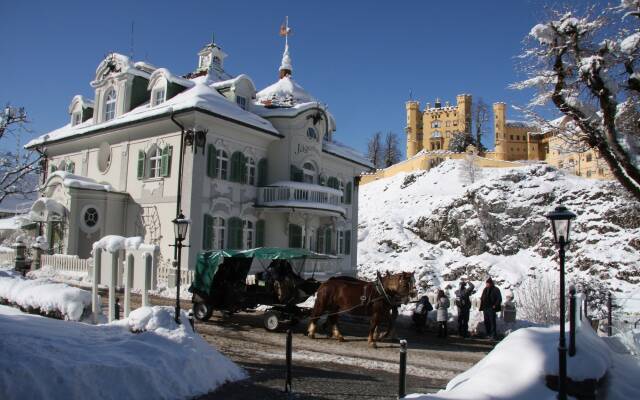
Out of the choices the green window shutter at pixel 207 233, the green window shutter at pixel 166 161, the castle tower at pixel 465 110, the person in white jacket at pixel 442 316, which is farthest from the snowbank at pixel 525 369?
the castle tower at pixel 465 110

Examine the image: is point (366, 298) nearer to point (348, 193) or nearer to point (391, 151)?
point (348, 193)

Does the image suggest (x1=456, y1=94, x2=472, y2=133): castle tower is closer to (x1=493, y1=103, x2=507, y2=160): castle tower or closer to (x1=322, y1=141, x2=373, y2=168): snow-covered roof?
(x1=493, y1=103, x2=507, y2=160): castle tower

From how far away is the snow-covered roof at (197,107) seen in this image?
74.2 ft

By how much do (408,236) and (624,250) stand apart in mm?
21695

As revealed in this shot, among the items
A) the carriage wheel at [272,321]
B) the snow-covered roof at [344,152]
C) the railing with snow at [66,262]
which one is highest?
the snow-covered roof at [344,152]

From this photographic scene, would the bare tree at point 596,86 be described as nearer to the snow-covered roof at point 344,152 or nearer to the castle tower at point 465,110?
the snow-covered roof at point 344,152

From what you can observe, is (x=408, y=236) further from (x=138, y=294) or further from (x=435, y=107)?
(x=435, y=107)

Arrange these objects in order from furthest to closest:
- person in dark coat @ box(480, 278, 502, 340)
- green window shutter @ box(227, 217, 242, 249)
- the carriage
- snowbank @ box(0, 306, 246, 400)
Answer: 1. green window shutter @ box(227, 217, 242, 249)
2. person in dark coat @ box(480, 278, 502, 340)
3. the carriage
4. snowbank @ box(0, 306, 246, 400)

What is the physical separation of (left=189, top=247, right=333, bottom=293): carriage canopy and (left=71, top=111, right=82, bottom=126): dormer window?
66.4ft

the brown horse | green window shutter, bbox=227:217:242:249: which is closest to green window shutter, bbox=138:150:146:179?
green window shutter, bbox=227:217:242:249

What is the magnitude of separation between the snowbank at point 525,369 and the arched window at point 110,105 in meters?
26.2

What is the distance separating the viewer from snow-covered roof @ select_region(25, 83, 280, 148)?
22.6 m

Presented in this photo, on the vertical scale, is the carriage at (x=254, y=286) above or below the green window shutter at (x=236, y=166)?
below

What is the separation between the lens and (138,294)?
20.0 metres
